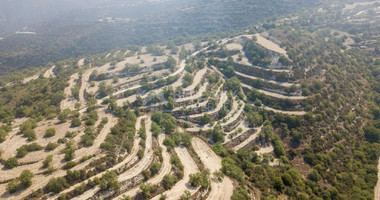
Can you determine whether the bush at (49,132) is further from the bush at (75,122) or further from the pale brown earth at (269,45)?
the pale brown earth at (269,45)

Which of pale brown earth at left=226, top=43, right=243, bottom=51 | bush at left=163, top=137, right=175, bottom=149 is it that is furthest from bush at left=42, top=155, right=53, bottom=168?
pale brown earth at left=226, top=43, right=243, bottom=51

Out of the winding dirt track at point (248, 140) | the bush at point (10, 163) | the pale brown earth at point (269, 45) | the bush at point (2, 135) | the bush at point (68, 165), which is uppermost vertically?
the pale brown earth at point (269, 45)

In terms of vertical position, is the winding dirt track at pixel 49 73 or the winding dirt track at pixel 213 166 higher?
the winding dirt track at pixel 49 73

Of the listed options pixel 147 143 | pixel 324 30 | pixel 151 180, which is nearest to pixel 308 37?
pixel 324 30

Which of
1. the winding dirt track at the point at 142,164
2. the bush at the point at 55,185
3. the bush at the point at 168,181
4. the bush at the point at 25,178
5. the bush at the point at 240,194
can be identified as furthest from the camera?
the winding dirt track at the point at 142,164

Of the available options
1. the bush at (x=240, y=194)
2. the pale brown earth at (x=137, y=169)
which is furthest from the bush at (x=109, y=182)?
the bush at (x=240, y=194)
